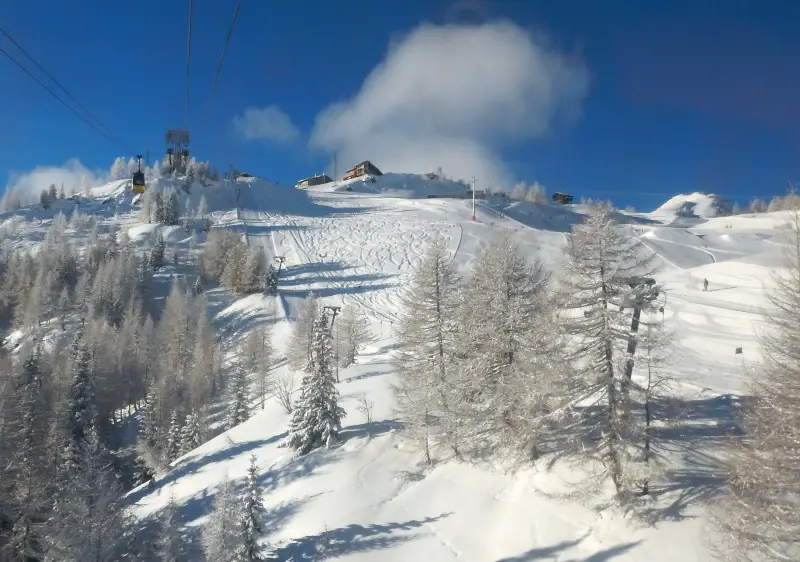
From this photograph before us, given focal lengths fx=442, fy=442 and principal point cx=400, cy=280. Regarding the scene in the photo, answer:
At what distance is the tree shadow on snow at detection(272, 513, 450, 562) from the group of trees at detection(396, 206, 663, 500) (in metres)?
4.39

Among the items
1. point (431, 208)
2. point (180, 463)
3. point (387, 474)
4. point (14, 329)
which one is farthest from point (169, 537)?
point (431, 208)

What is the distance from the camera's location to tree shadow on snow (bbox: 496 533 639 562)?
1334cm

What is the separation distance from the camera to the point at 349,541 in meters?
17.7

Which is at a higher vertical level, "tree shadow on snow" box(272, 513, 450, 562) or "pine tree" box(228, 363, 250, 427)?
"tree shadow on snow" box(272, 513, 450, 562)

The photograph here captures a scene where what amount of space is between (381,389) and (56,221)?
418 ft

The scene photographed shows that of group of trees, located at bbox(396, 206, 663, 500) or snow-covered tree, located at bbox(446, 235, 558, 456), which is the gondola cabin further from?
snow-covered tree, located at bbox(446, 235, 558, 456)

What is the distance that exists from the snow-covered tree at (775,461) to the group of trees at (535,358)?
319 centimetres

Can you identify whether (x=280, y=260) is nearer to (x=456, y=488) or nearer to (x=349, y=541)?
(x=456, y=488)

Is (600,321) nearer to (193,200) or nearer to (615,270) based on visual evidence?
(615,270)

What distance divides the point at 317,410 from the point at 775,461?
21.3m

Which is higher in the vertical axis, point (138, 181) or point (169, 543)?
point (138, 181)

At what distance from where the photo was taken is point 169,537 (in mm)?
18000

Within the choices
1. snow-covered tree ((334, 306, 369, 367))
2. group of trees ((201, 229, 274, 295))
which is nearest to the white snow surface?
snow-covered tree ((334, 306, 369, 367))

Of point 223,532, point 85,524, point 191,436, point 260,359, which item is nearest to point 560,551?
point 223,532
